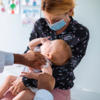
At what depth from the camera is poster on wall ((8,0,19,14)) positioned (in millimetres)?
1860

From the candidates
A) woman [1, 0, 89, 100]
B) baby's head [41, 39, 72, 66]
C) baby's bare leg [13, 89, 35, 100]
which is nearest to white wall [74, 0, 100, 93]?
woman [1, 0, 89, 100]

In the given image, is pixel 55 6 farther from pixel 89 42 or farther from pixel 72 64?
pixel 89 42

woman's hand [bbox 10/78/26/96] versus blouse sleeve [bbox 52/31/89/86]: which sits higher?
blouse sleeve [bbox 52/31/89/86]

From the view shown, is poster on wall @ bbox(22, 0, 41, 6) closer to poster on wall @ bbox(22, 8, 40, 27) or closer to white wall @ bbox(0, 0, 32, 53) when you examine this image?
poster on wall @ bbox(22, 8, 40, 27)

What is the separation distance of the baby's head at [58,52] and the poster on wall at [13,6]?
120 cm

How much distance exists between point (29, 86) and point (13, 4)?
1495 mm

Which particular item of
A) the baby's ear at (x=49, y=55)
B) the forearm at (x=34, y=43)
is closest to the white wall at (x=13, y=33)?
the forearm at (x=34, y=43)

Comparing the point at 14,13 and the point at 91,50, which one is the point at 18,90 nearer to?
Result: the point at 91,50

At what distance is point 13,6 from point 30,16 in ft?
1.22

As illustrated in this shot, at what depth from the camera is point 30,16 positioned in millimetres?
1814

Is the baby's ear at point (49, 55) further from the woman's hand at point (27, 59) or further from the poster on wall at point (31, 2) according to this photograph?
the poster on wall at point (31, 2)

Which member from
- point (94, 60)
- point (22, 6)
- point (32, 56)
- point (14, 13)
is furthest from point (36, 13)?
point (32, 56)

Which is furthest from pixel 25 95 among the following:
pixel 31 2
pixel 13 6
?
pixel 13 6

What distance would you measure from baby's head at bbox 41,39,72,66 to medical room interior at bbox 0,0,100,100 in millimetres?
723
